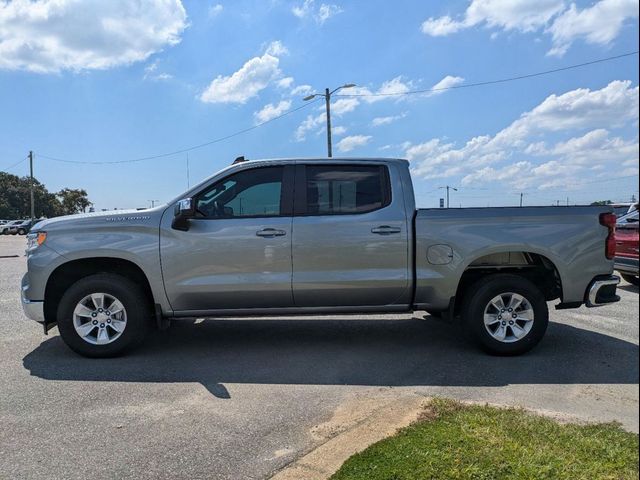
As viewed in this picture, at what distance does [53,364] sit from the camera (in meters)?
5.29

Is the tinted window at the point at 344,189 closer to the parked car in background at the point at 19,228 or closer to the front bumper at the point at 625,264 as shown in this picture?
the front bumper at the point at 625,264

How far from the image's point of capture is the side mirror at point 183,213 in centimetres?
525

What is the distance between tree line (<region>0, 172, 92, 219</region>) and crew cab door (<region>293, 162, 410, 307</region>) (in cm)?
8957

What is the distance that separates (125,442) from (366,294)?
2.76m

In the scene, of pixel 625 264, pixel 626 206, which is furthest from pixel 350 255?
pixel 625 264

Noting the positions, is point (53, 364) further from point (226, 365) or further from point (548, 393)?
point (548, 393)

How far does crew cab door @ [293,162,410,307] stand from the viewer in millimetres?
5398

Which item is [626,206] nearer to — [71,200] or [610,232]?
[610,232]

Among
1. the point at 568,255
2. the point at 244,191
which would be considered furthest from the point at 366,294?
the point at 568,255

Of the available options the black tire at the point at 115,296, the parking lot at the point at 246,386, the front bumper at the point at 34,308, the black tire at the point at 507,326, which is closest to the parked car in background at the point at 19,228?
the parking lot at the point at 246,386

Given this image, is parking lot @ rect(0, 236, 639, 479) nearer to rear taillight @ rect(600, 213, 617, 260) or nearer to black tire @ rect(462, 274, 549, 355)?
black tire @ rect(462, 274, 549, 355)

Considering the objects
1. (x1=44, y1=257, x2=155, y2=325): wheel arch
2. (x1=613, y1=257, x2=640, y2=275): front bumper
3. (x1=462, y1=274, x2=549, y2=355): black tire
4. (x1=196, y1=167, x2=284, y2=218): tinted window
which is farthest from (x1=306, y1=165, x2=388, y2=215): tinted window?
(x1=613, y1=257, x2=640, y2=275): front bumper

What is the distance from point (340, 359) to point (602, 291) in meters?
2.78

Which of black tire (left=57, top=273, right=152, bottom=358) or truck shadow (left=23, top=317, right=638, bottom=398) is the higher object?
black tire (left=57, top=273, right=152, bottom=358)
